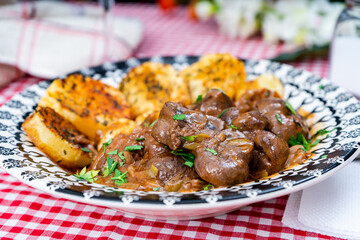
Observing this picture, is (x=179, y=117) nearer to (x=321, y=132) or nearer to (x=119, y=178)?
(x=119, y=178)

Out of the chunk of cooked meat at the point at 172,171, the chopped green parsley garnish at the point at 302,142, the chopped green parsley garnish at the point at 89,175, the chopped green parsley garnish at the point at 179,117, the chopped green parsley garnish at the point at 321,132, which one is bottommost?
the chopped green parsley garnish at the point at 89,175

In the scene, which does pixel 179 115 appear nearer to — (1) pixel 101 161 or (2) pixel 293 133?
(1) pixel 101 161

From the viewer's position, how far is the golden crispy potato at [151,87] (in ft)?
9.09

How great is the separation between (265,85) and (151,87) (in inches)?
30.3

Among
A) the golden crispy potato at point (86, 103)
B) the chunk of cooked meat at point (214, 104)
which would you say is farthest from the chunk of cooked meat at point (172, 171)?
the golden crispy potato at point (86, 103)

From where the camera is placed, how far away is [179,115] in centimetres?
194

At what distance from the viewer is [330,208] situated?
1944 millimetres

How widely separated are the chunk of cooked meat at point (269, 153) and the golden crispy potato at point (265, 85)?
0.83 metres

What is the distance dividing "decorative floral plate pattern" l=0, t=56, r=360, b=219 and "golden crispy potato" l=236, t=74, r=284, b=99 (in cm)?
8

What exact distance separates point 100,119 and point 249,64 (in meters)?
1.24

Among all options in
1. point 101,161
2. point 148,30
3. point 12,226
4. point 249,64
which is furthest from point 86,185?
point 148,30

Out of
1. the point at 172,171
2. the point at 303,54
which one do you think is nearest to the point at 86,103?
the point at 172,171

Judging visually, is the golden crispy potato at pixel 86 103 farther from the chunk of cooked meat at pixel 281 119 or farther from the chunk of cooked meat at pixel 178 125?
the chunk of cooked meat at pixel 281 119

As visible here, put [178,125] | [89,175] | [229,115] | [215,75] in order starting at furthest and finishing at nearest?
1. [215,75]
2. [229,115]
3. [89,175]
4. [178,125]
